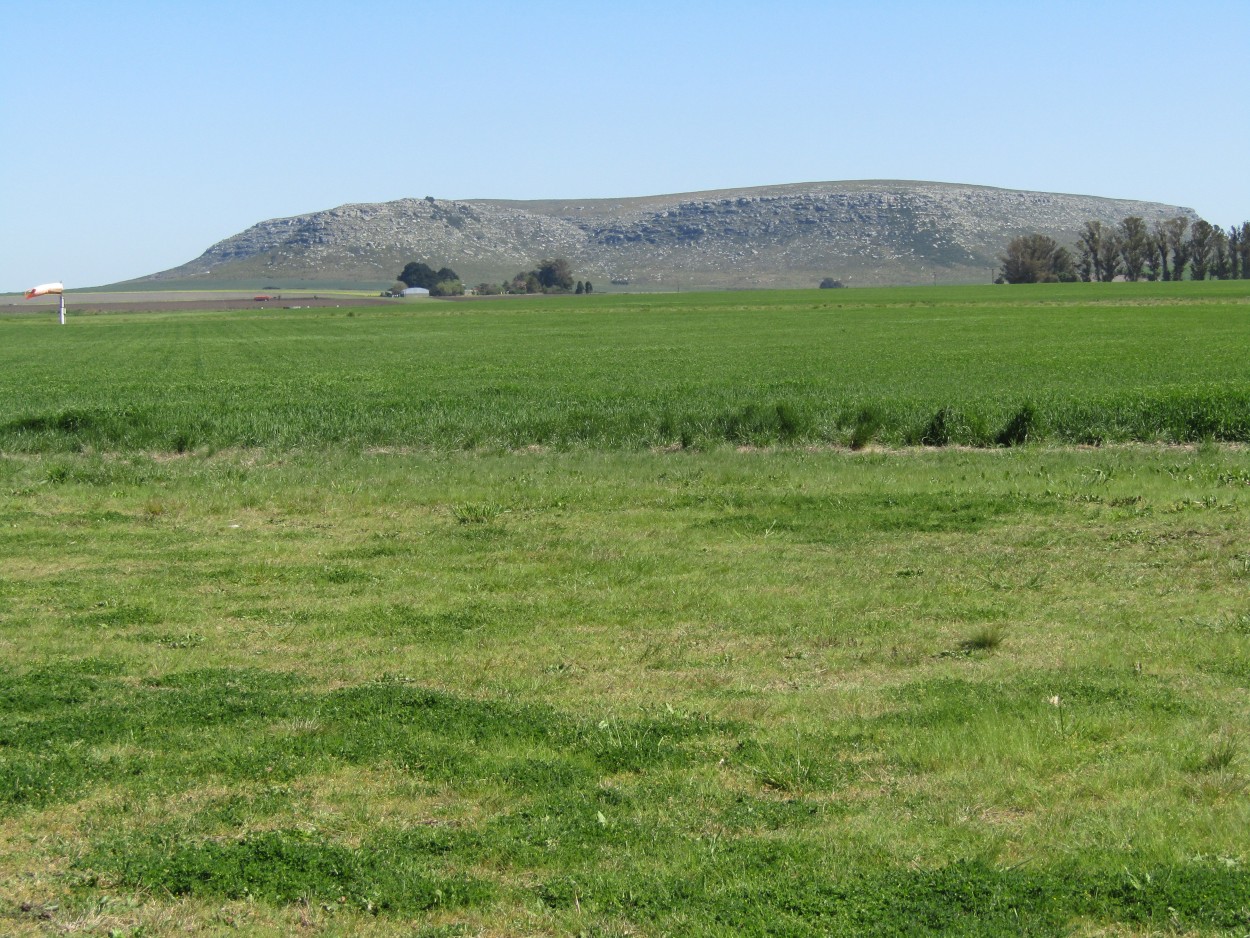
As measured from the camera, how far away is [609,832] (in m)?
6.67

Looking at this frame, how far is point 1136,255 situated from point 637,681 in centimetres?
19891

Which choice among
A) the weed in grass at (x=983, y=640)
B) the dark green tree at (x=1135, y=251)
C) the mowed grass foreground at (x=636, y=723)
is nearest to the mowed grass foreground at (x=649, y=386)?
the mowed grass foreground at (x=636, y=723)

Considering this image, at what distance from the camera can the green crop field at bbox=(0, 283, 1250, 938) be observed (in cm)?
602

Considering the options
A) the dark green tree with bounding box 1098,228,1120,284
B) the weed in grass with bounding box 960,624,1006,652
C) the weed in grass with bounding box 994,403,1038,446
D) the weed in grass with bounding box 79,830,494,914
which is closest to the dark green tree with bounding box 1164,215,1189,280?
the dark green tree with bounding box 1098,228,1120,284

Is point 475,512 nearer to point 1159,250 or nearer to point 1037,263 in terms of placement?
point 1037,263

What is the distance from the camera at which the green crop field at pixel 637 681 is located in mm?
6023

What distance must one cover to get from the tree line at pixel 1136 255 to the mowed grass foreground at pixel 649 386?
11230 cm

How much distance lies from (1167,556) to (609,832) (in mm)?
9576

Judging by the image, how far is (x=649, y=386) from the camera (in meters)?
35.0

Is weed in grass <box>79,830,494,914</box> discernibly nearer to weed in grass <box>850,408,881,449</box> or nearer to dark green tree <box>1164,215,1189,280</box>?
weed in grass <box>850,408,881,449</box>

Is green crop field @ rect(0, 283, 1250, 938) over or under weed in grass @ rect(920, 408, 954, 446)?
under

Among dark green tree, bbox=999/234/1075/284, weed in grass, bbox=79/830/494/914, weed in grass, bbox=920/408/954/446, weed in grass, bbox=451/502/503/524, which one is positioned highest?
dark green tree, bbox=999/234/1075/284

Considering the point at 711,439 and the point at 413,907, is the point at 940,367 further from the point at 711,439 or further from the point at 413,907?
the point at 413,907

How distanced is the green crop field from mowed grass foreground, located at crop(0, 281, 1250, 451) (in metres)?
0.39
